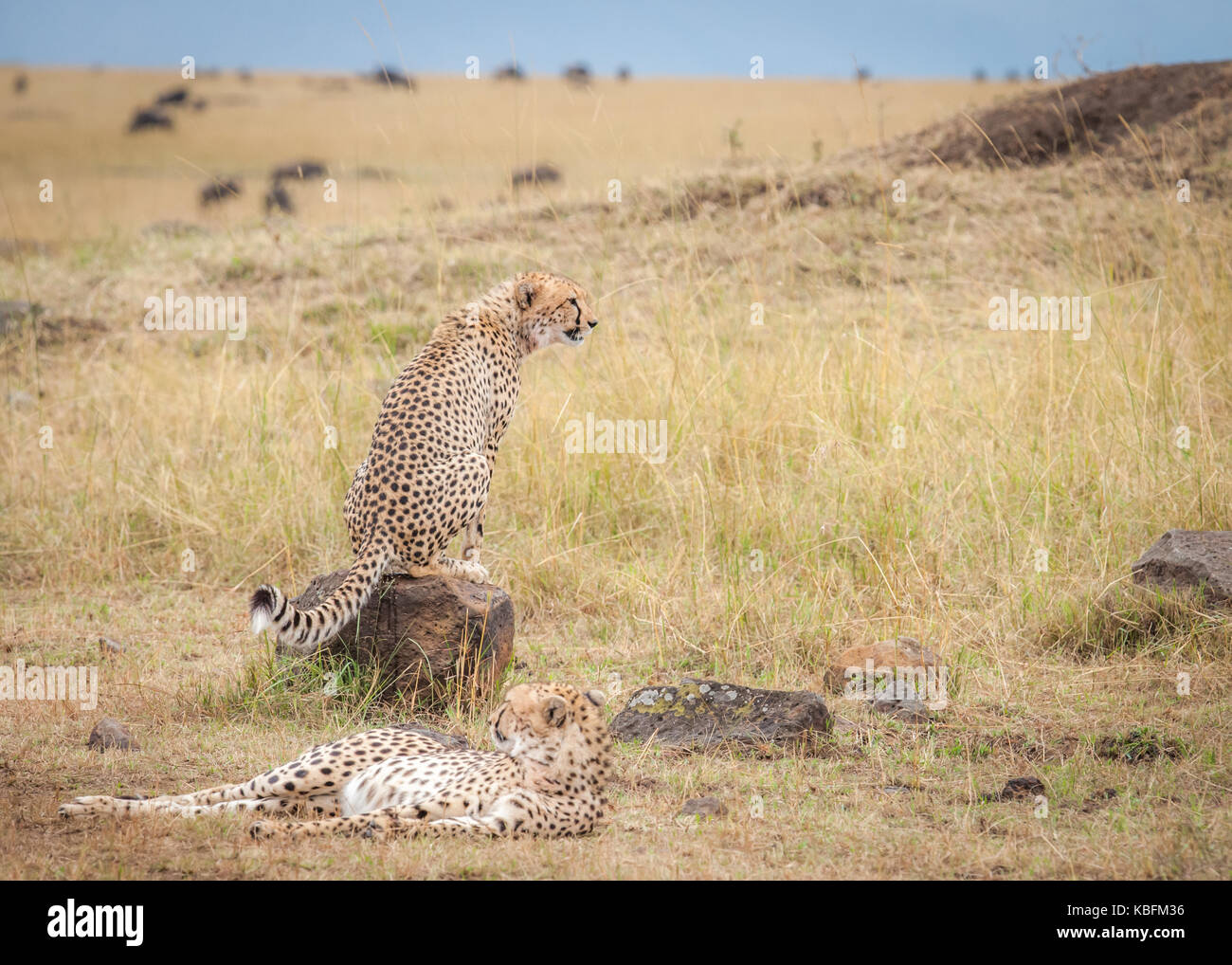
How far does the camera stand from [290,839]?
3.75 meters

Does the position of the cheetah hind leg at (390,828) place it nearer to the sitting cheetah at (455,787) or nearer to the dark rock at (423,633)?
the sitting cheetah at (455,787)

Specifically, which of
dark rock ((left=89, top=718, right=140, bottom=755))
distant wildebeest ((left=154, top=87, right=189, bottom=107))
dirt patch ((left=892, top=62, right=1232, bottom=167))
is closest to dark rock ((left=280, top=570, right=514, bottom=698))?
dark rock ((left=89, top=718, right=140, bottom=755))

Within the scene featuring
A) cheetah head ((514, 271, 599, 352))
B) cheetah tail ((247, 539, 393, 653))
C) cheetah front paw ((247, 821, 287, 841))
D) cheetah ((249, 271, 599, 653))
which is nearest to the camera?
cheetah front paw ((247, 821, 287, 841))

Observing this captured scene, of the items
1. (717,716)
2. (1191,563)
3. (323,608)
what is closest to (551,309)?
(323,608)

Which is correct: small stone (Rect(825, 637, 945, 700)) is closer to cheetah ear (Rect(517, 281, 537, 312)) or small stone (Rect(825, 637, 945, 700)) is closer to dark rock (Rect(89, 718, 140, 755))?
cheetah ear (Rect(517, 281, 537, 312))

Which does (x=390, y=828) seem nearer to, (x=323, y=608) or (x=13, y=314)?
(x=323, y=608)

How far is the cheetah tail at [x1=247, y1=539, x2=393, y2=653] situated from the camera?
437cm

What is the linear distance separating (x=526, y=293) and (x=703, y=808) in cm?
278

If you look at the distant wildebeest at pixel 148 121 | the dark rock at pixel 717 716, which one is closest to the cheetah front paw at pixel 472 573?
the dark rock at pixel 717 716

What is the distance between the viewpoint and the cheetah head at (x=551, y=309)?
5902 mm

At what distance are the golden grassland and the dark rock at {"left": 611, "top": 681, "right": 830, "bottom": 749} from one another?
0.10 m

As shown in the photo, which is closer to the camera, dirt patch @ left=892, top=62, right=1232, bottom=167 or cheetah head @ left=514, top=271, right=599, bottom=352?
cheetah head @ left=514, top=271, right=599, bottom=352

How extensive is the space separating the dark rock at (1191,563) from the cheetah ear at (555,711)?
335 centimetres

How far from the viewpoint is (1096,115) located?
570 inches
